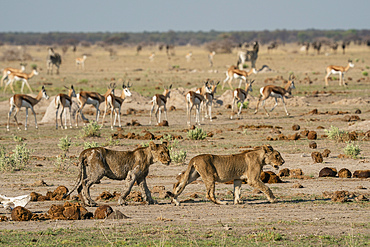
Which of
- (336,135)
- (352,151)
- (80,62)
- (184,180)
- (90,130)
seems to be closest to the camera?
(184,180)

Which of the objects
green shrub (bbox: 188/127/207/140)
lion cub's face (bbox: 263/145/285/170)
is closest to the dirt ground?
green shrub (bbox: 188/127/207/140)

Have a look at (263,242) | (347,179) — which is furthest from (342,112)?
(263,242)

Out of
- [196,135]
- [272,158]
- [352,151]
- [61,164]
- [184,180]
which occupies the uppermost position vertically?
[272,158]

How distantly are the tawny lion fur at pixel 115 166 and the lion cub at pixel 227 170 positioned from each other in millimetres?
481

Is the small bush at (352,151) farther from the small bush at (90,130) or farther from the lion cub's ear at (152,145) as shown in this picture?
the small bush at (90,130)

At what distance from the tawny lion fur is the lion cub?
18.9 inches

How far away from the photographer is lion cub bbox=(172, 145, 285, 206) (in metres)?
9.23

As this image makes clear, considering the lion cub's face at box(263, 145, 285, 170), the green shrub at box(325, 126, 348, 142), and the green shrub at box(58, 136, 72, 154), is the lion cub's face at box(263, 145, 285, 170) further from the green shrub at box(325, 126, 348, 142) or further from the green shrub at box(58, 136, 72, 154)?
the green shrub at box(325, 126, 348, 142)

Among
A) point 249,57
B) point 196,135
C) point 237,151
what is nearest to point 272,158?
point 237,151

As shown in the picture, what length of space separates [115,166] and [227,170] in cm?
174

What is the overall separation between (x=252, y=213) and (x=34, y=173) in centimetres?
626

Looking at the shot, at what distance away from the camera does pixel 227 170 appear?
9.31 meters

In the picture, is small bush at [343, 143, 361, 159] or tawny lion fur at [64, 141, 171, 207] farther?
small bush at [343, 143, 361, 159]

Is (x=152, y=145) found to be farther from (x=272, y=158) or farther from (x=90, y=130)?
(x=90, y=130)
